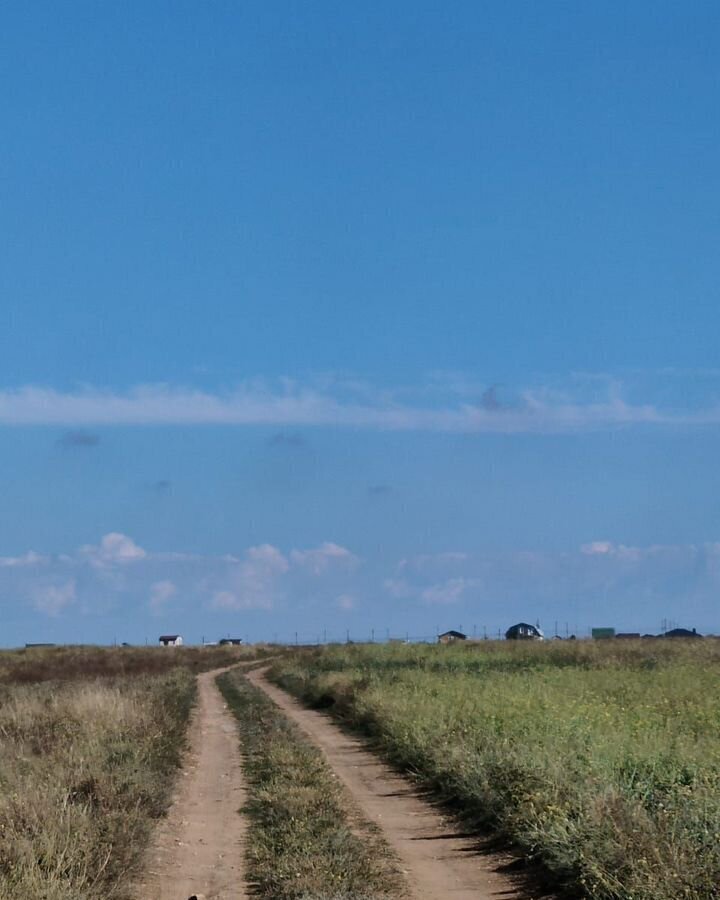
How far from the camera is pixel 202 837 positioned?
13703 mm

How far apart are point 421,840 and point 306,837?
5.11 feet

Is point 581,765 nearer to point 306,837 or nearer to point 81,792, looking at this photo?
point 306,837

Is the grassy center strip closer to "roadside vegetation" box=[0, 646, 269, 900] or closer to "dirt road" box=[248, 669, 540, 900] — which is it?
"dirt road" box=[248, 669, 540, 900]

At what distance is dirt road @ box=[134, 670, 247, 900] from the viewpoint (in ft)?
36.3

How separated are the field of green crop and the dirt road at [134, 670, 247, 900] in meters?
2.88

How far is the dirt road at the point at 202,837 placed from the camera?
11055mm

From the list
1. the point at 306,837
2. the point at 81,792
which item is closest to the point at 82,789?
the point at 81,792

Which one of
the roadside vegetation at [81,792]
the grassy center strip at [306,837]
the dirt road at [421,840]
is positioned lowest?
the dirt road at [421,840]

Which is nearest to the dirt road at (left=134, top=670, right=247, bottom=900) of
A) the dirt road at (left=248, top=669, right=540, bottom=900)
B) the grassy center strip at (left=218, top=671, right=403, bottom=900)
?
the grassy center strip at (left=218, top=671, right=403, bottom=900)

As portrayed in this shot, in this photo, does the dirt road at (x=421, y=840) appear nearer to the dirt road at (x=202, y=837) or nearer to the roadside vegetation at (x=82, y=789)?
the dirt road at (x=202, y=837)

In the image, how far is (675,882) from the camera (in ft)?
28.8

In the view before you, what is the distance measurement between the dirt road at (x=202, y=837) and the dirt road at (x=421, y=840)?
66.0 inches

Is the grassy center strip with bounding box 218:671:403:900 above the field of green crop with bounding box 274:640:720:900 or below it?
below

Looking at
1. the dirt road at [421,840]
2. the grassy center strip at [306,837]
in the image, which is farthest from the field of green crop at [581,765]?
the grassy center strip at [306,837]
